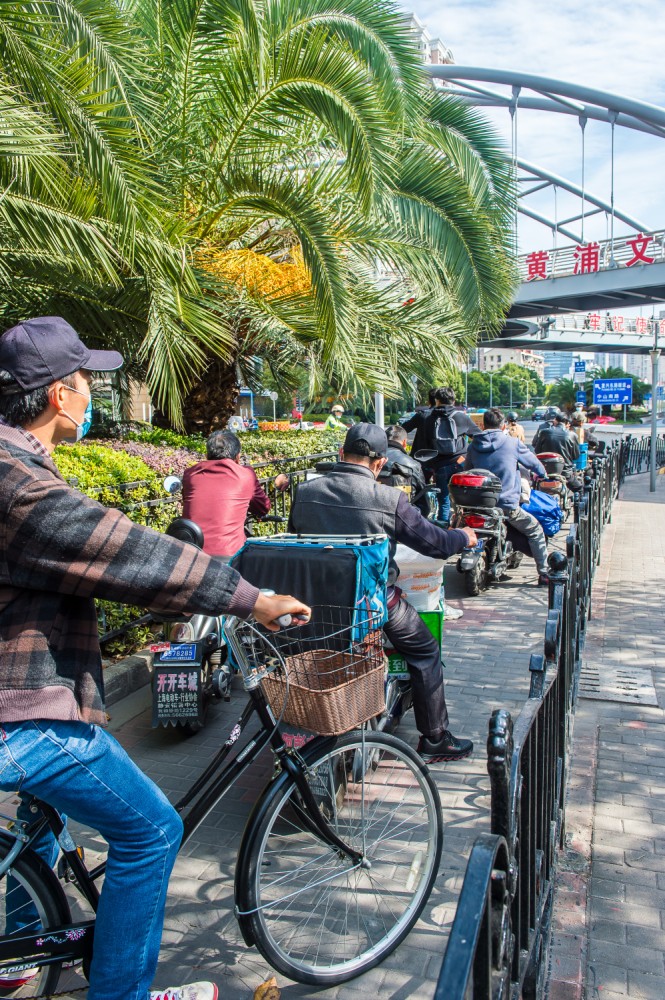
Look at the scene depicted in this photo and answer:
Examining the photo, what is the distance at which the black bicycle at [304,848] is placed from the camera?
2.06 meters

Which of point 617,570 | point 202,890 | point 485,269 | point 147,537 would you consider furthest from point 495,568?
point 147,537

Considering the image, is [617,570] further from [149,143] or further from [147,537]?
[147,537]

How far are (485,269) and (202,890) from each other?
28.6 ft

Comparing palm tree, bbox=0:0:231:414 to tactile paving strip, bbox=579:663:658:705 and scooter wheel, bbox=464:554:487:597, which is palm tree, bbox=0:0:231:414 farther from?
tactile paving strip, bbox=579:663:658:705

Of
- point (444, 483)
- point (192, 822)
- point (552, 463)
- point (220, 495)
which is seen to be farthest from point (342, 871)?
point (552, 463)

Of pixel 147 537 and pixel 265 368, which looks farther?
pixel 265 368

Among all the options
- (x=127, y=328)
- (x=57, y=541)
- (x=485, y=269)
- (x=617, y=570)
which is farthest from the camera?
(x=485, y=269)

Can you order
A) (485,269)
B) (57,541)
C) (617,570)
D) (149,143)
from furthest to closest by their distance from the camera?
1. (485,269)
2. (617,570)
3. (149,143)
4. (57,541)

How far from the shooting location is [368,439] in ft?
12.7

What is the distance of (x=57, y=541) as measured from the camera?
1729mm

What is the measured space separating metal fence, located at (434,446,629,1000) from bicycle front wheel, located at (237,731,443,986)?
44 centimetres

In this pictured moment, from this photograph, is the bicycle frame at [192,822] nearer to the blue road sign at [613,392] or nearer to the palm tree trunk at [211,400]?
the palm tree trunk at [211,400]

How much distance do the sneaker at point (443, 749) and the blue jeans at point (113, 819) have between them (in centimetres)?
228

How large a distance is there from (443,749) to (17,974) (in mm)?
2461
